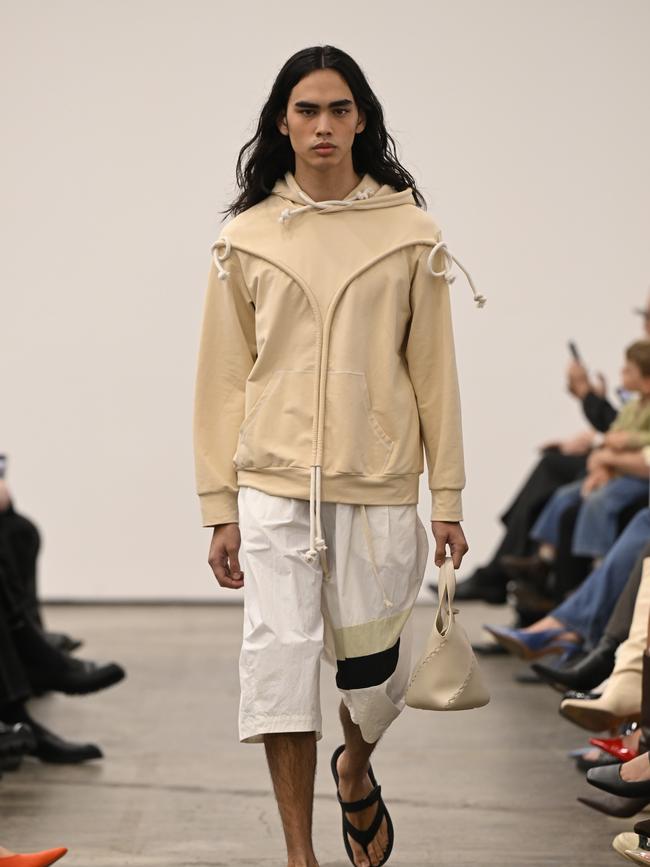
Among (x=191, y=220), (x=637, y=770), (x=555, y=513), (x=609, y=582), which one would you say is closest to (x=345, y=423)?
(x=637, y=770)

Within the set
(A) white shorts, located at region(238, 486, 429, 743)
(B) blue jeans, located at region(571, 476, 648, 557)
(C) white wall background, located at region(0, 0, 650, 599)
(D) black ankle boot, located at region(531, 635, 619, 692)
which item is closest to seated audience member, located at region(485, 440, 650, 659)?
(D) black ankle boot, located at region(531, 635, 619, 692)

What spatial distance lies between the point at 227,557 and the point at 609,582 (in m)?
1.67

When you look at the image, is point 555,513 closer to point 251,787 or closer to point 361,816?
point 251,787

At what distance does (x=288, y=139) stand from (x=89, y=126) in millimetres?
4794

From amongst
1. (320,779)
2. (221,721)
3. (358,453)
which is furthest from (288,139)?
(221,721)

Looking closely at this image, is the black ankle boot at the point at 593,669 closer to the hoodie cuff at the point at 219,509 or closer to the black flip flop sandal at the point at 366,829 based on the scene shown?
the black flip flop sandal at the point at 366,829

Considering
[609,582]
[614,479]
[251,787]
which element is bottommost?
[251,787]

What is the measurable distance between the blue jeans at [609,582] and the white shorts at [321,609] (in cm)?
149

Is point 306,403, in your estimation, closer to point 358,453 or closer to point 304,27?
point 358,453

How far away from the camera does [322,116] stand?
8.16 feet

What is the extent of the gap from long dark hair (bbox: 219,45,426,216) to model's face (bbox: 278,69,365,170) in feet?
0.14

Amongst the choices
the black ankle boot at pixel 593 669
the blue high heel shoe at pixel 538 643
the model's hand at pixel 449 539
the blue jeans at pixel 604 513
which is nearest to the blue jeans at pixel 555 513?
the blue jeans at pixel 604 513

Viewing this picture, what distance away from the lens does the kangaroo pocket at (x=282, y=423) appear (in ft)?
8.07

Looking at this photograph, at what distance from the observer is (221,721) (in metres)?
4.20
